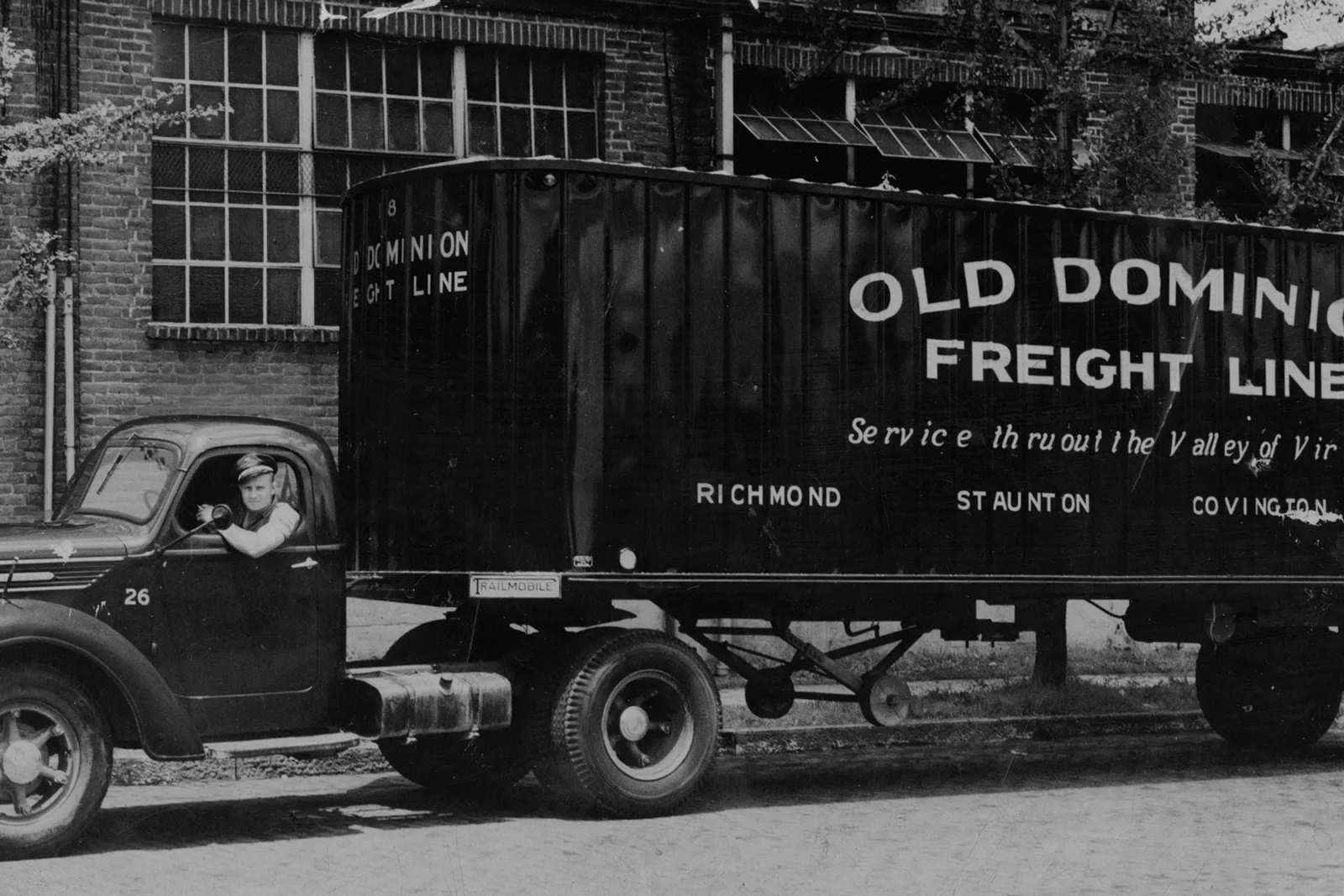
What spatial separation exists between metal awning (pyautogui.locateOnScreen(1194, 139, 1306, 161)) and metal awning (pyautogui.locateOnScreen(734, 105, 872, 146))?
12.4 ft

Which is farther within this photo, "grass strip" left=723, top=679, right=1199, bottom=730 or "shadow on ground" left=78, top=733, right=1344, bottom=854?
"grass strip" left=723, top=679, right=1199, bottom=730

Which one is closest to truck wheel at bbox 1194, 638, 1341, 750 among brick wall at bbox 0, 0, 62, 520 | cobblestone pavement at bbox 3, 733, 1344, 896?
cobblestone pavement at bbox 3, 733, 1344, 896

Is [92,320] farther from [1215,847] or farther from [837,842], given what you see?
[1215,847]

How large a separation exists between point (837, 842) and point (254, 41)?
9184 mm

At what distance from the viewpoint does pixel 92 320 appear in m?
14.6

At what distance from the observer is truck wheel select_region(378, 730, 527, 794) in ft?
32.7

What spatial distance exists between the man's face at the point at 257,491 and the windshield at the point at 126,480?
1.14 feet

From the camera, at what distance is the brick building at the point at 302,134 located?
1456 cm

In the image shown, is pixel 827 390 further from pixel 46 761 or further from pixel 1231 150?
pixel 1231 150

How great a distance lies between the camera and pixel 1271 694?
12609 millimetres

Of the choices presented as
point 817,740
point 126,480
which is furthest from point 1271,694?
point 126,480

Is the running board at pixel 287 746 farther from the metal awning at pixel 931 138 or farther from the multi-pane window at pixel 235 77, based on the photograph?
the metal awning at pixel 931 138

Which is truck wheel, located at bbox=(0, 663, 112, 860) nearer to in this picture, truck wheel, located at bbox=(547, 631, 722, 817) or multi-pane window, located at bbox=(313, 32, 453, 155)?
truck wheel, located at bbox=(547, 631, 722, 817)

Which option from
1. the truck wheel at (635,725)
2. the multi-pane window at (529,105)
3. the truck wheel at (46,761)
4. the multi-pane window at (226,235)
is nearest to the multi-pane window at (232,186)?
the multi-pane window at (226,235)
